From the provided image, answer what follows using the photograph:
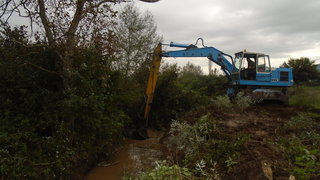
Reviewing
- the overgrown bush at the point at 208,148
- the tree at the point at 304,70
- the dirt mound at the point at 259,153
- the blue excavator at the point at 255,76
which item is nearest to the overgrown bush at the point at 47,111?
the overgrown bush at the point at 208,148

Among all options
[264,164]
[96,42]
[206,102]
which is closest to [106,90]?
[96,42]

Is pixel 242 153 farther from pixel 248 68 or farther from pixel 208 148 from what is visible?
pixel 248 68

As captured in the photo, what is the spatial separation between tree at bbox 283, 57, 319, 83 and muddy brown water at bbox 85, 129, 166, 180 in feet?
72.6

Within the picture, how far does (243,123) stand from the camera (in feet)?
27.3

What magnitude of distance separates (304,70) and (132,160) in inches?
976

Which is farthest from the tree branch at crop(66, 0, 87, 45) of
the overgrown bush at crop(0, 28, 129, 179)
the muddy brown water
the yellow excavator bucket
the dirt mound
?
the dirt mound

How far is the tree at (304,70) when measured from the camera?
26219mm

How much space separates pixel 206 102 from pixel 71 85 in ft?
28.4

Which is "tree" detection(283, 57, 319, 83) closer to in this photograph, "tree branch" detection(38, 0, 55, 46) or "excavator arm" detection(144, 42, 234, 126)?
"excavator arm" detection(144, 42, 234, 126)

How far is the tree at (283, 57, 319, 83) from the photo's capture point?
86.0 feet

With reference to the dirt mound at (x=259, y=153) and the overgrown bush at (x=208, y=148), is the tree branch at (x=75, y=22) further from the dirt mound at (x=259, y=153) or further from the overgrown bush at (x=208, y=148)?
the dirt mound at (x=259, y=153)

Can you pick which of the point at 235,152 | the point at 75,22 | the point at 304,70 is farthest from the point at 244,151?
the point at 304,70

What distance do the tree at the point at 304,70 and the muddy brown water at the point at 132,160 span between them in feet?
72.6

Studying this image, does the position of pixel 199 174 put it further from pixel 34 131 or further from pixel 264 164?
pixel 34 131
